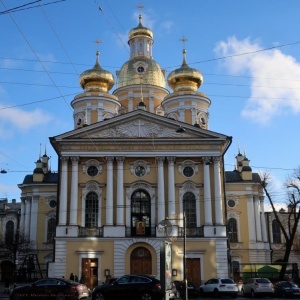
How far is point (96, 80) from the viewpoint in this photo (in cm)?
5162

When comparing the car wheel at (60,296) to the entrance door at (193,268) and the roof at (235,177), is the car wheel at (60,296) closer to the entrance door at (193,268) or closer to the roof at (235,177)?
the entrance door at (193,268)

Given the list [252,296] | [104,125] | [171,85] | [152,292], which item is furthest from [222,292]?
[171,85]

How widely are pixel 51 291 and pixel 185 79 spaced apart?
3250 cm

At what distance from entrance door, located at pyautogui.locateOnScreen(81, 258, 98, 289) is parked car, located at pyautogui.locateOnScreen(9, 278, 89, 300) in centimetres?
1418

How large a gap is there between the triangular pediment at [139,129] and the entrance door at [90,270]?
9618 millimetres

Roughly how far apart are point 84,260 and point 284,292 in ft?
50.4

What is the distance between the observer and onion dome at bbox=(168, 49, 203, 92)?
50.9m

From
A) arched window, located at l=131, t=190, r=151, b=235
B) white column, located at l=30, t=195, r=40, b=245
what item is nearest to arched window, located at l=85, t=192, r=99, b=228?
arched window, located at l=131, t=190, r=151, b=235

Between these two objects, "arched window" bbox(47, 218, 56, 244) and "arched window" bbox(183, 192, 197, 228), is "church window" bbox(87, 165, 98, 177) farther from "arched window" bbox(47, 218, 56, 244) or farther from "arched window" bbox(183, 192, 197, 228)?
"arched window" bbox(47, 218, 56, 244)

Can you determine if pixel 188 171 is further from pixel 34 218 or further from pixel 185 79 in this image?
pixel 34 218

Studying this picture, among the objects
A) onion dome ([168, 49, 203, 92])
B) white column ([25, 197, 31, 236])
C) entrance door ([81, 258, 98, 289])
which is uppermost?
onion dome ([168, 49, 203, 92])

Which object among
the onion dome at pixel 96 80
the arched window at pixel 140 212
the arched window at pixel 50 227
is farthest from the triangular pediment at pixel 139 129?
the arched window at pixel 50 227

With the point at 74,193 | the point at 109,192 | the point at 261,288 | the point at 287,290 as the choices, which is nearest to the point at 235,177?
the point at 109,192

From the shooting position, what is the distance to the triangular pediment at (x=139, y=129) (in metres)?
39.5
